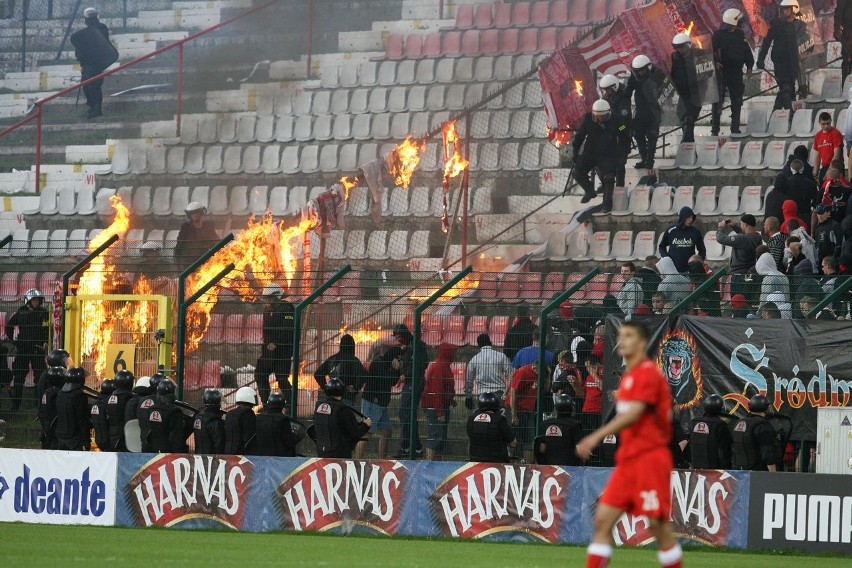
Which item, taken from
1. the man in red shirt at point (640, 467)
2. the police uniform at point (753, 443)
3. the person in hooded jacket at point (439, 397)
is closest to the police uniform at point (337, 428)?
the person in hooded jacket at point (439, 397)

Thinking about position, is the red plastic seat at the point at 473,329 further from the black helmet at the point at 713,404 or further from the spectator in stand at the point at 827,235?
the spectator in stand at the point at 827,235

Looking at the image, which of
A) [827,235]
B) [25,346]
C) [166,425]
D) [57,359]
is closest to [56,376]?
[57,359]

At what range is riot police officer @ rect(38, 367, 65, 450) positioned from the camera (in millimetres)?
16859

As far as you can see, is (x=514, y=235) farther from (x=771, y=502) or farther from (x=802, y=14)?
(x=771, y=502)

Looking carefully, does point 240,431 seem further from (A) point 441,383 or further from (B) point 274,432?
(A) point 441,383

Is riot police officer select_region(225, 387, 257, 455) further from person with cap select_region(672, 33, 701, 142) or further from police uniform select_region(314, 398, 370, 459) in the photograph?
person with cap select_region(672, 33, 701, 142)

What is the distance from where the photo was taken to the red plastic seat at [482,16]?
2900 cm

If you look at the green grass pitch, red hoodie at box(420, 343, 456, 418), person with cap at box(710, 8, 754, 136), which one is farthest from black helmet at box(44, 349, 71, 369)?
person with cap at box(710, 8, 754, 136)

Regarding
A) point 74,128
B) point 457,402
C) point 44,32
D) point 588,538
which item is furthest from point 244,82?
point 588,538

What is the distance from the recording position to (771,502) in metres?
13.5

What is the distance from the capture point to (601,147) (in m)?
22.4

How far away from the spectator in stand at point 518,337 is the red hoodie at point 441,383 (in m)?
0.60

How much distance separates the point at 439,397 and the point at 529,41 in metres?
13.8

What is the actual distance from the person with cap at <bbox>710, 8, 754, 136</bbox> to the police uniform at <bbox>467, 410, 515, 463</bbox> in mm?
9592
